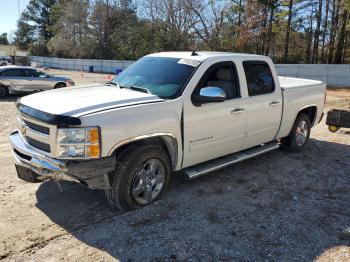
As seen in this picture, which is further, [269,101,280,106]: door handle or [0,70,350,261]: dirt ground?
[269,101,280,106]: door handle

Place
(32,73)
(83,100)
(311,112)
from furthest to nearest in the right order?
(32,73) → (311,112) → (83,100)

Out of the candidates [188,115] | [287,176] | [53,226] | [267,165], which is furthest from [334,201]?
[53,226]

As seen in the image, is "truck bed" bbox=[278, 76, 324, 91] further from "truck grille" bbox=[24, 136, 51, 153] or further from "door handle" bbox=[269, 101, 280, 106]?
"truck grille" bbox=[24, 136, 51, 153]

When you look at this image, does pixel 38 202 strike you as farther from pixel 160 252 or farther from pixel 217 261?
pixel 217 261

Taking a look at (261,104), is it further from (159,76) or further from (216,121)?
(159,76)

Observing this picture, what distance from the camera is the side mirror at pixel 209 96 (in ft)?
15.7

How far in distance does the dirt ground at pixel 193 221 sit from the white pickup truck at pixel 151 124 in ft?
1.16

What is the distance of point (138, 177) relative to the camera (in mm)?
4520

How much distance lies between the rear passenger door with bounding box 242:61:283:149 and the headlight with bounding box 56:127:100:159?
8.86ft

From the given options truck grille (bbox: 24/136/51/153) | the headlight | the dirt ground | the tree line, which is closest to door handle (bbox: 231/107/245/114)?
the dirt ground

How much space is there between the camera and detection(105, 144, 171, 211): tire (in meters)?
4.30

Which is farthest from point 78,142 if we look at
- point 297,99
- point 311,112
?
point 311,112

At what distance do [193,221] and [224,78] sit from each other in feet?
7.20

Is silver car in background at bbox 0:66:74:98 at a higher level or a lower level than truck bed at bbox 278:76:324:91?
lower
